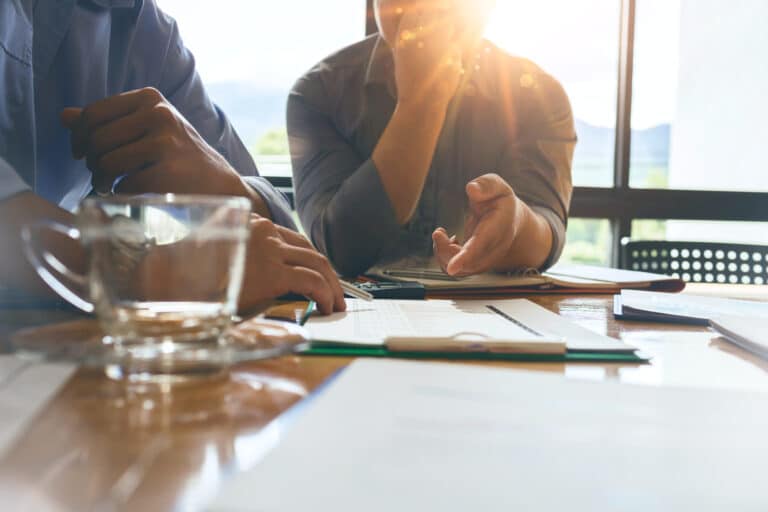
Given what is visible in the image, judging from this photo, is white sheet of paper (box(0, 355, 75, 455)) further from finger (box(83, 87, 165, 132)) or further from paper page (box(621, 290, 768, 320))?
paper page (box(621, 290, 768, 320))

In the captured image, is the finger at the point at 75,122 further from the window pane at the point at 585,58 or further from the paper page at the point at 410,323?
the window pane at the point at 585,58

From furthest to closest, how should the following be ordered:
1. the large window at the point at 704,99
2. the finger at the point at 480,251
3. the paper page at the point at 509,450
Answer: the large window at the point at 704,99 < the finger at the point at 480,251 < the paper page at the point at 509,450

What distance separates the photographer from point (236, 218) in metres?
0.36

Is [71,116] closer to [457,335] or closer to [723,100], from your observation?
[457,335]

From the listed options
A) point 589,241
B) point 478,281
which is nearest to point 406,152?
point 478,281

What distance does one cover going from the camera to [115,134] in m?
0.65

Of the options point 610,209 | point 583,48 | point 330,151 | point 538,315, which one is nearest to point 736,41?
point 583,48

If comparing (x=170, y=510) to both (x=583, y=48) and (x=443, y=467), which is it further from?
(x=583, y=48)

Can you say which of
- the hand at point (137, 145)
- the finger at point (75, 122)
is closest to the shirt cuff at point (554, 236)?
the hand at point (137, 145)

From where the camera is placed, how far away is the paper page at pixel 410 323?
1.55 feet

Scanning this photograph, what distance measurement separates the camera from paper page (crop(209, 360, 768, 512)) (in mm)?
197

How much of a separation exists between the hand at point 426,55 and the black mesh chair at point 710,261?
2.00 feet

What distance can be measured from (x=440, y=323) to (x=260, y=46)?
2000 millimetres

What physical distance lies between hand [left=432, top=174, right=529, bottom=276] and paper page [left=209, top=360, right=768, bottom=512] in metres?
0.50
